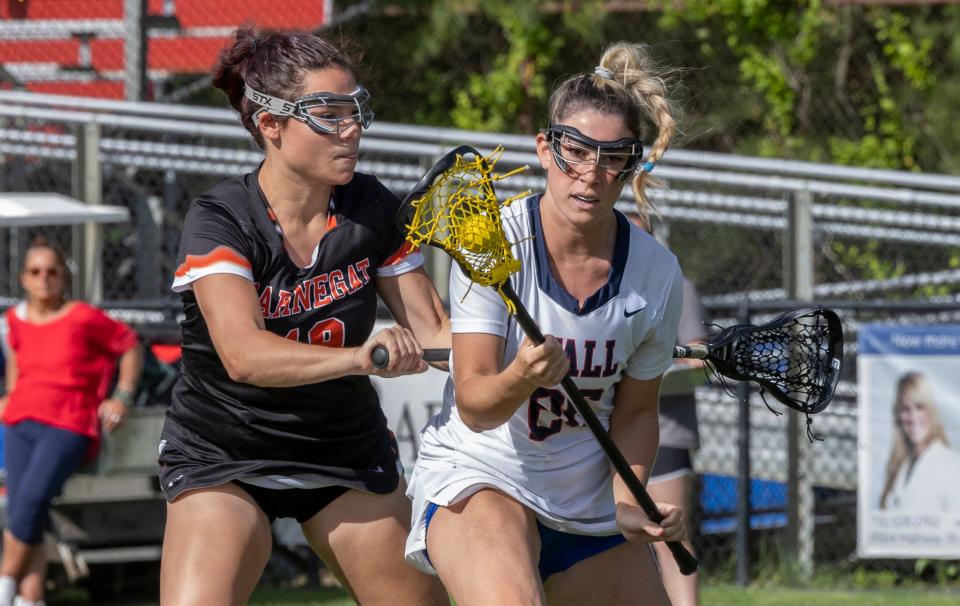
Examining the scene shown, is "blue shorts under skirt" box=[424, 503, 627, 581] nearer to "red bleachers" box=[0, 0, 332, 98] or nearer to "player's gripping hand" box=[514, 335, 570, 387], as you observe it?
"player's gripping hand" box=[514, 335, 570, 387]

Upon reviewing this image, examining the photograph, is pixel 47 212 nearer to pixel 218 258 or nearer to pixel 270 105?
pixel 270 105

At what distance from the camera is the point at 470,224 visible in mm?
3352

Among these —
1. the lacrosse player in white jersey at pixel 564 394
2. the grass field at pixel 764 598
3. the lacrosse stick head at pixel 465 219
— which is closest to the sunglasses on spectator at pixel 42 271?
the grass field at pixel 764 598

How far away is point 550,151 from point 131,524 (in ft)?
15.2

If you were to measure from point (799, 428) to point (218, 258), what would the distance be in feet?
17.7

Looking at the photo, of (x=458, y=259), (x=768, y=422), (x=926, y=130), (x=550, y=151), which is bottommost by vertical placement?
(x=768, y=422)

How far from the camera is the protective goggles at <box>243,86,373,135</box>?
3877 mm

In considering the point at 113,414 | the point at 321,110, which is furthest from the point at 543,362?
the point at 113,414

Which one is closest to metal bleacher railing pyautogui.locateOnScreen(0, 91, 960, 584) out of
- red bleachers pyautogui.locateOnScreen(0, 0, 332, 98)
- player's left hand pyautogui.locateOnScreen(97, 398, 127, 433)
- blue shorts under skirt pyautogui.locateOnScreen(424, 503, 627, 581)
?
player's left hand pyautogui.locateOnScreen(97, 398, 127, 433)

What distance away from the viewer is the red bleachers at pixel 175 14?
1312cm

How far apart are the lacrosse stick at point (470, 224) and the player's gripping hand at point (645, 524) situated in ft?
1.31

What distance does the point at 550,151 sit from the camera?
12.5 ft

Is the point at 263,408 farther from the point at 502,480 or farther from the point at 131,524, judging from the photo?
the point at 131,524

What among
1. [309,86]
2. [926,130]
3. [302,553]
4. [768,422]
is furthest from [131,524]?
[926,130]
